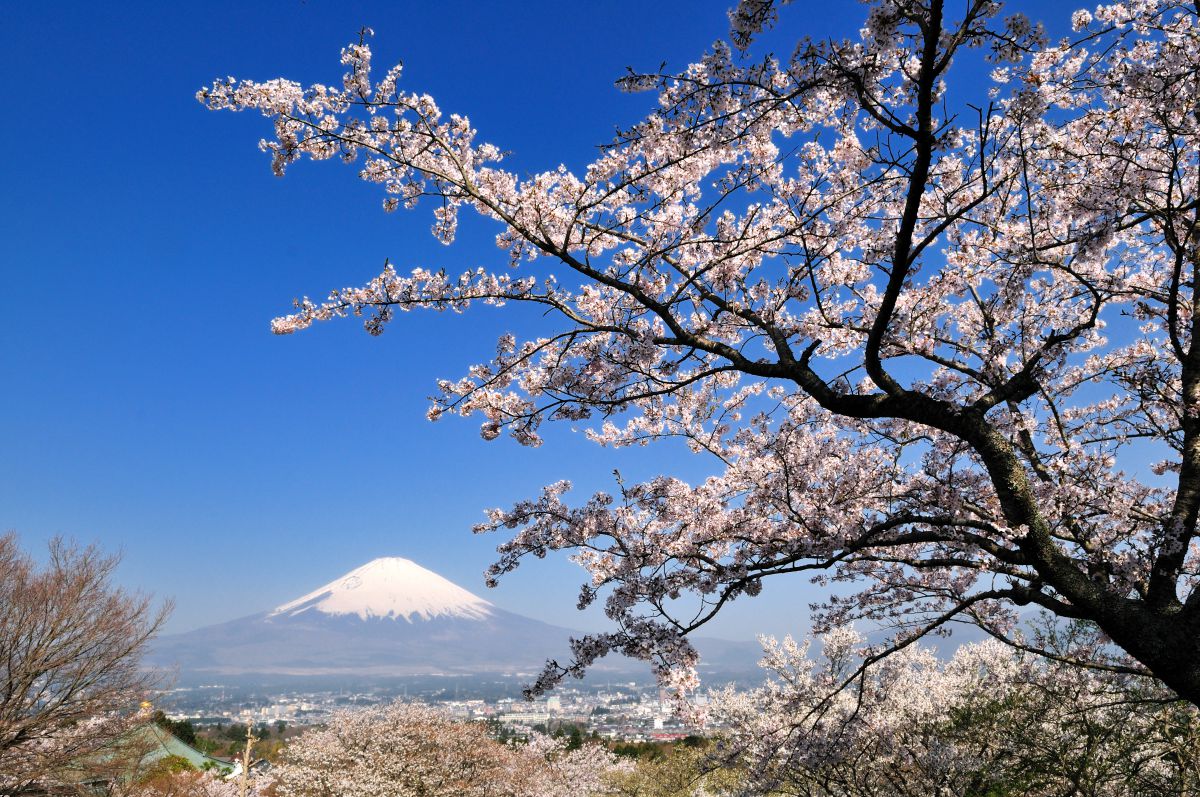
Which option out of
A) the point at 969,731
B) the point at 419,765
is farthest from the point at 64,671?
the point at 969,731

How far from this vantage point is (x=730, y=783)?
17672 mm

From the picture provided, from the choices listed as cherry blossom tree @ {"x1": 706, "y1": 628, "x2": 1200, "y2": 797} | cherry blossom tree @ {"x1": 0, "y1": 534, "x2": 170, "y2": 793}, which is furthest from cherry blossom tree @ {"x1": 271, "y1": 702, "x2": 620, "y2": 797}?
cherry blossom tree @ {"x1": 706, "y1": 628, "x2": 1200, "y2": 797}

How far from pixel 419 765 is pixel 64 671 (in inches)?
378

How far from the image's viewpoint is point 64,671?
15.9m

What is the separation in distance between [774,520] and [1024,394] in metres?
1.97

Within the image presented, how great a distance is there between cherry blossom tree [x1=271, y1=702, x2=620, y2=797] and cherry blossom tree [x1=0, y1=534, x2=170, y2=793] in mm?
5396

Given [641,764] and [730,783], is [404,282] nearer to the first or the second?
[730,783]

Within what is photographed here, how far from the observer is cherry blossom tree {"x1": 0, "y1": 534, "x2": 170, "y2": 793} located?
46.9 feet

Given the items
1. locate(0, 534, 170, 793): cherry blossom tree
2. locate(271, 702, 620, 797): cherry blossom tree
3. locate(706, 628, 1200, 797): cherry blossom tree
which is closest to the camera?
locate(706, 628, 1200, 797): cherry blossom tree

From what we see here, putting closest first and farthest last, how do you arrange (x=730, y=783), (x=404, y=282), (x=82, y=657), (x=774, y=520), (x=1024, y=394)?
(x=1024, y=394) < (x=404, y=282) < (x=774, y=520) < (x=82, y=657) < (x=730, y=783)

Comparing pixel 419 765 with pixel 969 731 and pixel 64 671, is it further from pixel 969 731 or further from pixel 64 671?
pixel 969 731

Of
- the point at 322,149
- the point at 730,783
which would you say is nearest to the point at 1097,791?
the point at 322,149

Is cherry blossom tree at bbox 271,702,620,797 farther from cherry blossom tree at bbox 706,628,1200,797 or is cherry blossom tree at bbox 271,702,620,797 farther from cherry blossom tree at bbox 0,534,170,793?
cherry blossom tree at bbox 706,628,1200,797

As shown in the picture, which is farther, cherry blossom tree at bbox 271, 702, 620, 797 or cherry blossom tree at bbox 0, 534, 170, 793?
cherry blossom tree at bbox 271, 702, 620, 797
